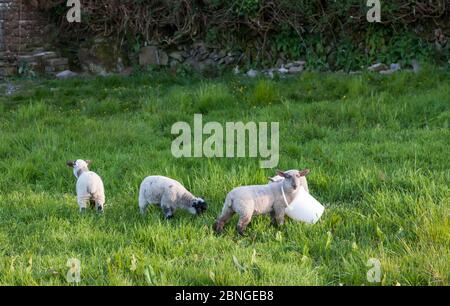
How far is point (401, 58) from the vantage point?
10.9m

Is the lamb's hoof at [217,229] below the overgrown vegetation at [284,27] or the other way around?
below

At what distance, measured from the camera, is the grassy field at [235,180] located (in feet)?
13.5

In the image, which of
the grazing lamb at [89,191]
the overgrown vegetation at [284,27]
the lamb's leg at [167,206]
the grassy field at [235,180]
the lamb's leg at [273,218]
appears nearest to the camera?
the grassy field at [235,180]

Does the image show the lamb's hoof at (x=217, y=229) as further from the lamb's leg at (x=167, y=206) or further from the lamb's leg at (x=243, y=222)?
the lamb's leg at (x=167, y=206)

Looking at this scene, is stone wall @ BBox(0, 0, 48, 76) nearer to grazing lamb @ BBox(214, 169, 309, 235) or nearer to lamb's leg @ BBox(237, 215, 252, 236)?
grazing lamb @ BBox(214, 169, 309, 235)

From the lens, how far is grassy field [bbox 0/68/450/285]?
4.12 m

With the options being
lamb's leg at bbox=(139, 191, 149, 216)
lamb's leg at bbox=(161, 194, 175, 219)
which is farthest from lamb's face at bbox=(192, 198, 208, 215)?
lamb's leg at bbox=(139, 191, 149, 216)

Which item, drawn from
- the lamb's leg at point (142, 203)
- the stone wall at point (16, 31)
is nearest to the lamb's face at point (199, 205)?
the lamb's leg at point (142, 203)

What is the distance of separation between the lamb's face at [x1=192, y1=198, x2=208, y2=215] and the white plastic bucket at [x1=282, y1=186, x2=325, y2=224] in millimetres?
701

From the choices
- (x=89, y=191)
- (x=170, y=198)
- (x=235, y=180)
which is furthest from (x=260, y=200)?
(x=89, y=191)

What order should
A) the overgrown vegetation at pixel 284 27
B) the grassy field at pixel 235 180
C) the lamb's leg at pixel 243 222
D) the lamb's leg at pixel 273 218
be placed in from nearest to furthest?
the grassy field at pixel 235 180 < the lamb's leg at pixel 243 222 < the lamb's leg at pixel 273 218 < the overgrown vegetation at pixel 284 27
